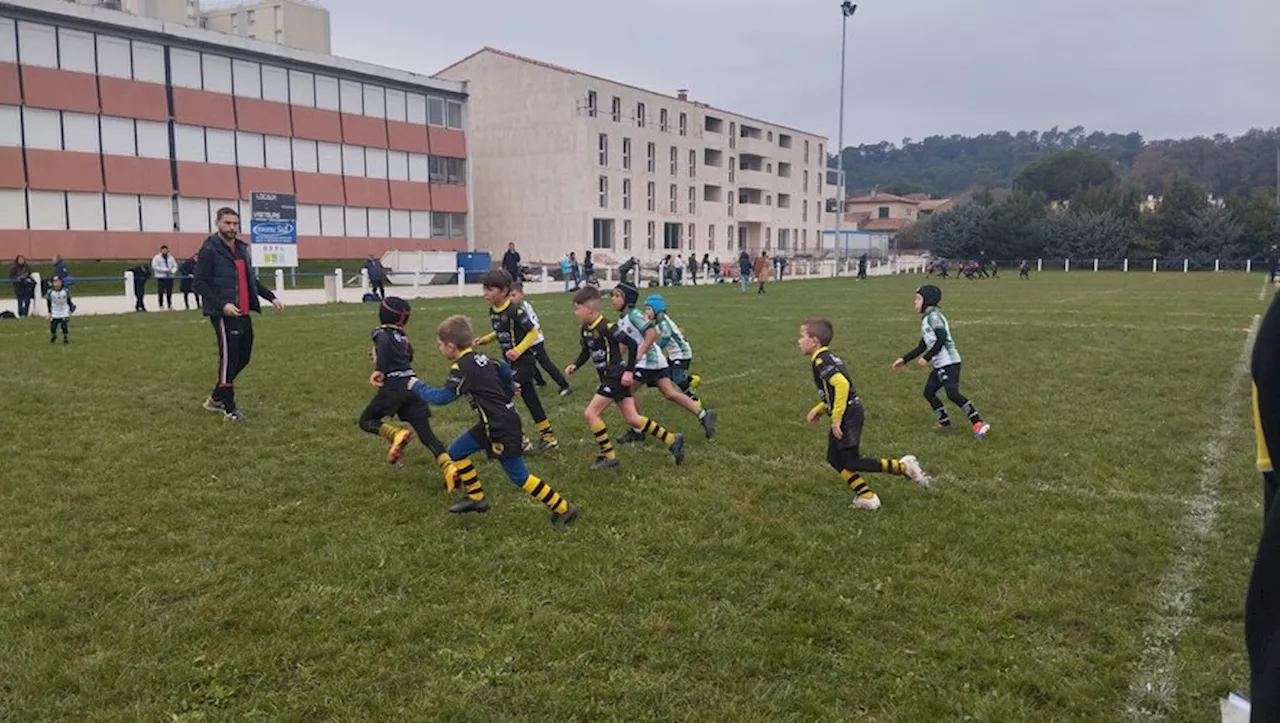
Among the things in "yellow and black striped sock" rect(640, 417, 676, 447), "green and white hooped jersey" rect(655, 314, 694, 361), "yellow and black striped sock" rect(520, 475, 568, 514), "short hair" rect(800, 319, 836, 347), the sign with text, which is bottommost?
"yellow and black striped sock" rect(520, 475, 568, 514)

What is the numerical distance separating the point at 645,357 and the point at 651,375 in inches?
6.8

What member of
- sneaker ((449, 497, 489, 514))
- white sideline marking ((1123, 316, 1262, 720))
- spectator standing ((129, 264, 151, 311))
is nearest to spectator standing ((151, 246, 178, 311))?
spectator standing ((129, 264, 151, 311))

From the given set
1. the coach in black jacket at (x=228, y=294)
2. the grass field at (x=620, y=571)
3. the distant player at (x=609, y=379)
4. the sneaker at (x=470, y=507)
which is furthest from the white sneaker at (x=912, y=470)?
the coach in black jacket at (x=228, y=294)

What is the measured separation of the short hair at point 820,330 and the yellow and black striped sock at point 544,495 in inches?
82.6

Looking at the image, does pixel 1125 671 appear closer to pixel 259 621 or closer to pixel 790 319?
pixel 259 621

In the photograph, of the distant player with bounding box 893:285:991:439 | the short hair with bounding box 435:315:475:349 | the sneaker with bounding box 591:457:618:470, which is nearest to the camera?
the short hair with bounding box 435:315:475:349

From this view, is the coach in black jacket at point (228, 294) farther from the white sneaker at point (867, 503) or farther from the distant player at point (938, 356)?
the distant player at point (938, 356)

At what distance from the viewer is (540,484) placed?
568cm

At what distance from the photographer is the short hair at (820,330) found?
6.27m

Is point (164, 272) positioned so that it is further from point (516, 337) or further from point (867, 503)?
point (867, 503)

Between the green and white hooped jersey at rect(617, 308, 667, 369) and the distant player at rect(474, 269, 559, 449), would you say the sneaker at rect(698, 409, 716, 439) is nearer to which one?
the green and white hooped jersey at rect(617, 308, 667, 369)

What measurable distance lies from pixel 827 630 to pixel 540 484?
85.2 inches

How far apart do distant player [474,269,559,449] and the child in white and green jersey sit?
748 millimetres

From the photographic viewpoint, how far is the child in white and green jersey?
7.98 meters
